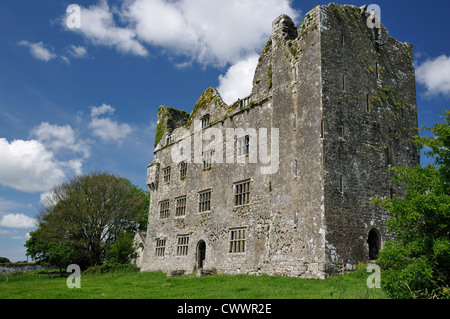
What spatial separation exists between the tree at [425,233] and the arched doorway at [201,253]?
674 inches

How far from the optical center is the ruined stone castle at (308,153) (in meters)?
19.9

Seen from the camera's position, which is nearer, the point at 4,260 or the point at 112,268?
the point at 112,268

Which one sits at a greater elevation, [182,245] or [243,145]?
[243,145]

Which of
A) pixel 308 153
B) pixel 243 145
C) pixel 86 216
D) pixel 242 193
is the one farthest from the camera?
pixel 86 216

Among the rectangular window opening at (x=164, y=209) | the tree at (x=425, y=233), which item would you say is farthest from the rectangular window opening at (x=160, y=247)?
the tree at (x=425, y=233)

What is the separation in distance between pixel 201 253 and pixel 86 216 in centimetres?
1766

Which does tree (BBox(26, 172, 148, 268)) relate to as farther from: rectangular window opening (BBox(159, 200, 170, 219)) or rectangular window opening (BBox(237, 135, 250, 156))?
rectangular window opening (BBox(237, 135, 250, 156))

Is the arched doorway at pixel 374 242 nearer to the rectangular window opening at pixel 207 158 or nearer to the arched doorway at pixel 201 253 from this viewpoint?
the arched doorway at pixel 201 253

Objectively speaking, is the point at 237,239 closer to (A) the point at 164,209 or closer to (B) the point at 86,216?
(A) the point at 164,209

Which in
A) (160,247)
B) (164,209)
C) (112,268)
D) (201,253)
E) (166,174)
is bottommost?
(112,268)

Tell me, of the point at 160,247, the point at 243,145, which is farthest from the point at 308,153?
the point at 160,247

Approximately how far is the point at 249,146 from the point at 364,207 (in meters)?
7.87

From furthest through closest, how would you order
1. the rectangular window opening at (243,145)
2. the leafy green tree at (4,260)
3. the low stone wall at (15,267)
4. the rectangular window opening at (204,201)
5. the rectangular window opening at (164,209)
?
the leafy green tree at (4,260) < the low stone wall at (15,267) < the rectangular window opening at (164,209) < the rectangular window opening at (204,201) < the rectangular window opening at (243,145)

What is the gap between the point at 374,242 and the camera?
69.6 feet
